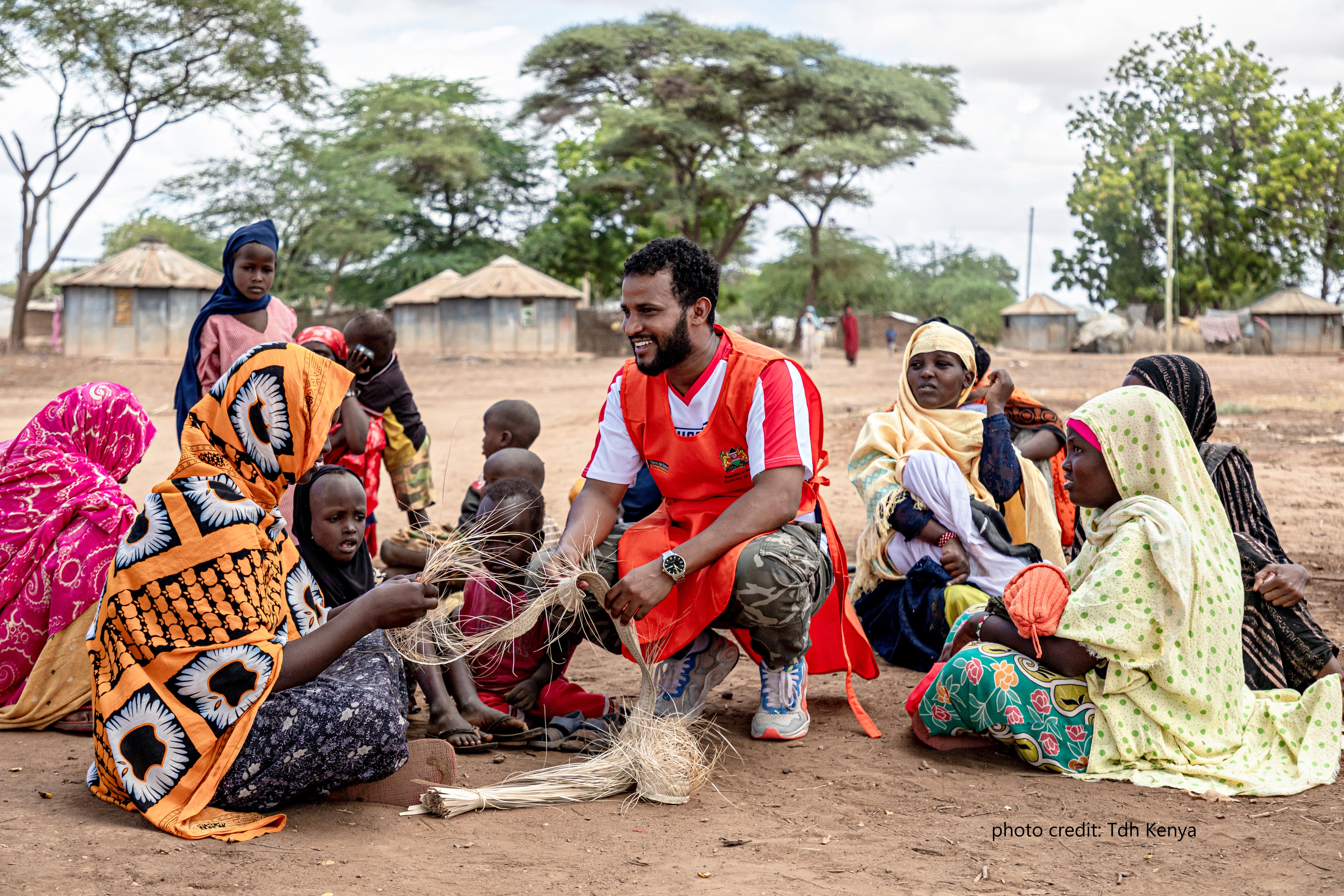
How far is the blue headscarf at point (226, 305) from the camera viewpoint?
4852mm

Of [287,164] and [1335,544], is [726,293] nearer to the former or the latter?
[287,164]

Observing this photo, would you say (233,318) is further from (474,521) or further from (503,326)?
(503,326)

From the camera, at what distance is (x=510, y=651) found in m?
4.09

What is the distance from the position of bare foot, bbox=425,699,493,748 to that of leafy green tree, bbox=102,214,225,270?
27.8 m

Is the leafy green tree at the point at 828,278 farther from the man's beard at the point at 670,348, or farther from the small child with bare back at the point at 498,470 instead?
the man's beard at the point at 670,348

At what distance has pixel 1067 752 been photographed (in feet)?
11.2

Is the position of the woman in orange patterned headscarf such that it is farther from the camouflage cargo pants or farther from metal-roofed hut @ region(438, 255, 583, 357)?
metal-roofed hut @ region(438, 255, 583, 357)

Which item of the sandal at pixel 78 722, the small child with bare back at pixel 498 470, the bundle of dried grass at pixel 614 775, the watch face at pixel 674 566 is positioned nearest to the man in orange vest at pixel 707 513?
the watch face at pixel 674 566

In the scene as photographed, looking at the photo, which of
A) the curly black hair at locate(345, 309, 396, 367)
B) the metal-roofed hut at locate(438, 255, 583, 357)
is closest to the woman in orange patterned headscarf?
the curly black hair at locate(345, 309, 396, 367)

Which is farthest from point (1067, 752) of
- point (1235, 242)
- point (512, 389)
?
point (1235, 242)

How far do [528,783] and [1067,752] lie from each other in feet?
5.23

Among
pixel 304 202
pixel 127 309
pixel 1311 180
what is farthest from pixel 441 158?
pixel 1311 180

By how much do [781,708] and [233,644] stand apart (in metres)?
1.85

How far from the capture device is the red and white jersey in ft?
11.8
